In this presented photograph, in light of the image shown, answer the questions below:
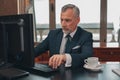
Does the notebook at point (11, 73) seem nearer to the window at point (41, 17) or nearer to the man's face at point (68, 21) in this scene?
the man's face at point (68, 21)

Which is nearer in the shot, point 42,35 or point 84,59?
point 84,59

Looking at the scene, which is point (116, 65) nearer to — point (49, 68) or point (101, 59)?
point (49, 68)

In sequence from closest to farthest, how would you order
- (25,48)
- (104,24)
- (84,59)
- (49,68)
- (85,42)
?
1. (25,48)
2. (49,68)
3. (84,59)
4. (85,42)
5. (104,24)

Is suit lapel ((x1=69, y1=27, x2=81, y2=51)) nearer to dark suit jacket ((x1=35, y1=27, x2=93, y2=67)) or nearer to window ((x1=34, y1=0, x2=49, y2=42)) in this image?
dark suit jacket ((x1=35, y1=27, x2=93, y2=67))

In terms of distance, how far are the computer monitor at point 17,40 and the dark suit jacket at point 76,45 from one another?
0.42m

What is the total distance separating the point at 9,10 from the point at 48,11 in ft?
2.80

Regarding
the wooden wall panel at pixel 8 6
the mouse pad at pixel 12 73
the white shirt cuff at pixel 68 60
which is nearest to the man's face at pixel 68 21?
the white shirt cuff at pixel 68 60

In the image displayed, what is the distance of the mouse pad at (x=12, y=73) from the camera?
1.50 metres

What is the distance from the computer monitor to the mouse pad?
0.26ft

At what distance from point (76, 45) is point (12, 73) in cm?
74

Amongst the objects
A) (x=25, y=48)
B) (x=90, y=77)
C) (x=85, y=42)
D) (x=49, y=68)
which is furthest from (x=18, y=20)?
(x=85, y=42)

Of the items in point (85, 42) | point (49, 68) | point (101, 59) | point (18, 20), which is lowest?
point (101, 59)

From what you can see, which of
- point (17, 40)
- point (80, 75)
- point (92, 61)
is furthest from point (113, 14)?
point (17, 40)

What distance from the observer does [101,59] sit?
342 centimetres
